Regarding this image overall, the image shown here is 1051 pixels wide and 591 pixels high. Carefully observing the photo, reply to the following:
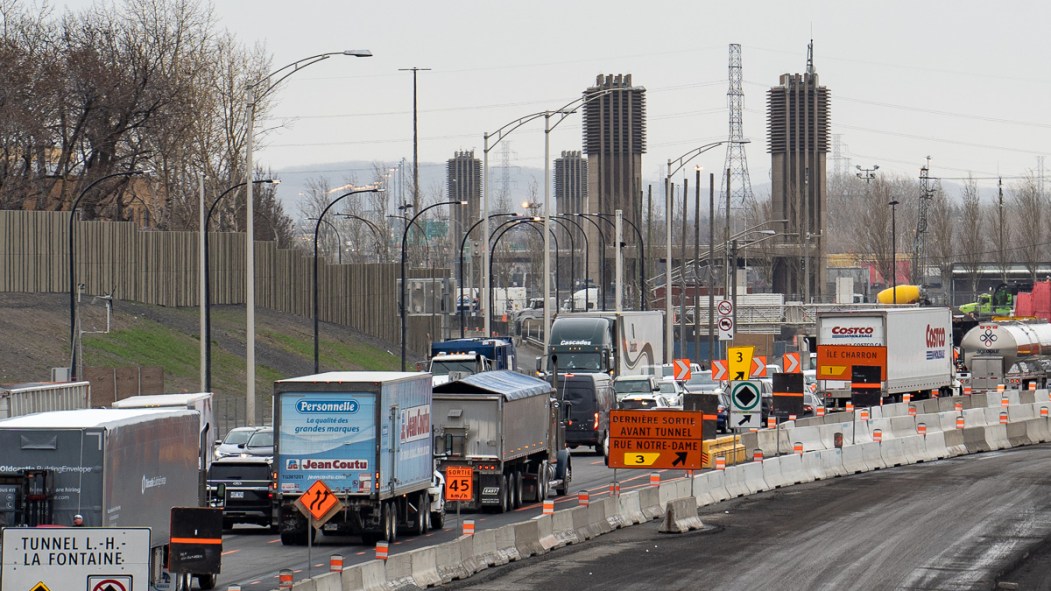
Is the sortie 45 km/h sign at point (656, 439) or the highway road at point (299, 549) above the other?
the sortie 45 km/h sign at point (656, 439)

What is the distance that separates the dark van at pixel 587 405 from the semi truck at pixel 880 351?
985 centimetres

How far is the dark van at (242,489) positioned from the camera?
101 feet

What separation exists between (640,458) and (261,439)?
33.3 ft

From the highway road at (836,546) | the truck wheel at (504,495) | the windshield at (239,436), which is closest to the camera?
the highway road at (836,546)

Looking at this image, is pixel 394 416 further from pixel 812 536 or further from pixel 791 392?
pixel 791 392

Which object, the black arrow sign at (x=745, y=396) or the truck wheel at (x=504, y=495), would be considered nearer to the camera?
the truck wheel at (x=504, y=495)

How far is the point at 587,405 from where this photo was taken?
47625 millimetres

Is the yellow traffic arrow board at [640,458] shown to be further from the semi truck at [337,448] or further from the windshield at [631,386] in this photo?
the windshield at [631,386]

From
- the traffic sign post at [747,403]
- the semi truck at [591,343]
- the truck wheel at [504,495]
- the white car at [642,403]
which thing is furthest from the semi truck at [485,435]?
the semi truck at [591,343]

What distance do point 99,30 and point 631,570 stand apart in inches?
2741

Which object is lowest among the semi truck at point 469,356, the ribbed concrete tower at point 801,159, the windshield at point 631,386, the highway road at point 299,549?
the highway road at point 299,549

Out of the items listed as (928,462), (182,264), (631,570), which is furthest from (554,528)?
(182,264)

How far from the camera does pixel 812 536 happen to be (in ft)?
95.5

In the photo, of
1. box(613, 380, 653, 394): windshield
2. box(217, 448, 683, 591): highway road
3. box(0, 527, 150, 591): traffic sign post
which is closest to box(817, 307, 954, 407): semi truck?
box(613, 380, 653, 394): windshield
